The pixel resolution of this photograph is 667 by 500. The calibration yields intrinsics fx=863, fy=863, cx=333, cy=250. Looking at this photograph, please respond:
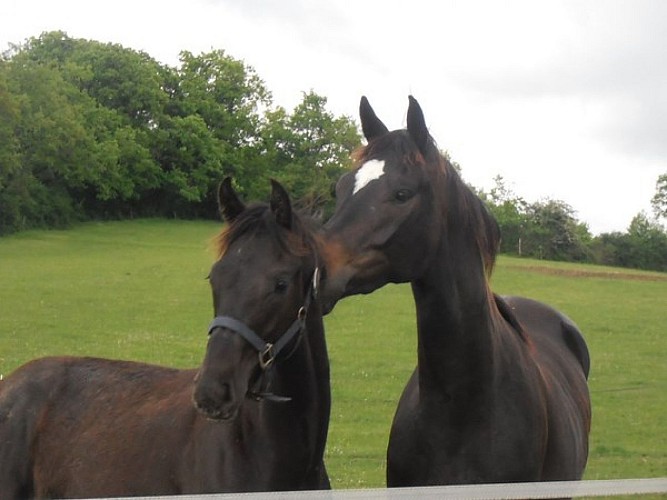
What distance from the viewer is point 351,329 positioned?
2248 centimetres

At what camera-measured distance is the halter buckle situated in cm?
371

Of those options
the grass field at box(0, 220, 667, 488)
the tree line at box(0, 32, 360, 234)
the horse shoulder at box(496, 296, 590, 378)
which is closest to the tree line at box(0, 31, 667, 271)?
Result: the tree line at box(0, 32, 360, 234)

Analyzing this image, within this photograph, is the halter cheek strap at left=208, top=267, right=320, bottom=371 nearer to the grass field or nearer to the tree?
the grass field

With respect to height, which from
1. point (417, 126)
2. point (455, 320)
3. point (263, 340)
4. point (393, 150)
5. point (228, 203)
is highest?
point (417, 126)

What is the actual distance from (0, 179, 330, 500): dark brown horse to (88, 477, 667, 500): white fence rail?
19.7 inches

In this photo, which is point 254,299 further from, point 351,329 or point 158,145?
point 158,145

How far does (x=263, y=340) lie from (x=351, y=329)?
61.8 feet

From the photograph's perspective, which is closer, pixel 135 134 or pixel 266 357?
pixel 266 357

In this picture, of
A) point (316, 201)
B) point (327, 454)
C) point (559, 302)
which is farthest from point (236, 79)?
point (316, 201)

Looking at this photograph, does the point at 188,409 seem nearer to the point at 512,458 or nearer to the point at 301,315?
the point at 301,315

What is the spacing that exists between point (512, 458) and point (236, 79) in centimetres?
6761

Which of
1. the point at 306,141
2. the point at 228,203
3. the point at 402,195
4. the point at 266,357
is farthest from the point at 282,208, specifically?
the point at 306,141

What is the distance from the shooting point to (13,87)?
169 feet

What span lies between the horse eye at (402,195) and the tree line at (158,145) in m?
36.2
